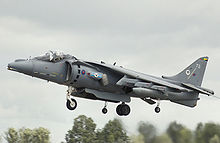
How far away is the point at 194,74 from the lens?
114ft

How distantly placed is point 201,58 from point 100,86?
735cm

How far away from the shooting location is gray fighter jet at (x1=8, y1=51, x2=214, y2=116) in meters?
30.2

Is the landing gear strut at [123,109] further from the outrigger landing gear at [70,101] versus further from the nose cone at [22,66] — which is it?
the nose cone at [22,66]

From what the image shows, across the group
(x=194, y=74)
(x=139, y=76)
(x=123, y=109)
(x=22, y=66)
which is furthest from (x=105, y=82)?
(x=194, y=74)

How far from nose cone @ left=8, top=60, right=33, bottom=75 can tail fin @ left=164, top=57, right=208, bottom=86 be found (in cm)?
875

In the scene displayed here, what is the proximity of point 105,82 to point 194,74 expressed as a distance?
621cm

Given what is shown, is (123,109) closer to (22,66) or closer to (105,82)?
(105,82)

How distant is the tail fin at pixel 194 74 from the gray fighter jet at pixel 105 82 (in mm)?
131

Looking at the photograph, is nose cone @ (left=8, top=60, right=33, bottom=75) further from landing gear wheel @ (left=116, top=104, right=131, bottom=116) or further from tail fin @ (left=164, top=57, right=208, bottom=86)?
tail fin @ (left=164, top=57, right=208, bottom=86)

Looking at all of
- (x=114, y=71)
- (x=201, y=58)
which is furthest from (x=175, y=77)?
(x=114, y=71)

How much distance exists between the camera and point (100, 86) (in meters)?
31.4

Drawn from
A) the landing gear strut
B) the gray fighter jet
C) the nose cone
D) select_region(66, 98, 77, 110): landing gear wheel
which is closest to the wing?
the gray fighter jet

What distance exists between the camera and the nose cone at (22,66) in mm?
29609

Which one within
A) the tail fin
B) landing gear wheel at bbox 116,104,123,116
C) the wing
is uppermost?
the tail fin
